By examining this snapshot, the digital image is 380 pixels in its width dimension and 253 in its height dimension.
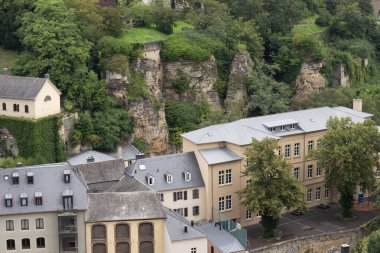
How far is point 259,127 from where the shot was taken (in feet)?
291

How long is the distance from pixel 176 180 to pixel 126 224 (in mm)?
10520

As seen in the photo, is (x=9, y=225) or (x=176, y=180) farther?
(x=176, y=180)

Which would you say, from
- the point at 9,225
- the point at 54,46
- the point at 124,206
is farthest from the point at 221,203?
the point at 54,46

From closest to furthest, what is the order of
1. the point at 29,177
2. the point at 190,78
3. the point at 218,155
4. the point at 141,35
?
the point at 29,177 → the point at 218,155 → the point at 190,78 → the point at 141,35

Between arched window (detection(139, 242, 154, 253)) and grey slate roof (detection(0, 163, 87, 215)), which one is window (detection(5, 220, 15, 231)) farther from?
arched window (detection(139, 242, 154, 253))

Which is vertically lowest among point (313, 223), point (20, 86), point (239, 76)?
point (313, 223)

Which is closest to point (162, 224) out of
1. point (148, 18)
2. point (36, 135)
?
point (36, 135)

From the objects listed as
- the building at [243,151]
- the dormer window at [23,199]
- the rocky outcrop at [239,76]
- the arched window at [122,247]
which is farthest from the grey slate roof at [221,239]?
the rocky outcrop at [239,76]

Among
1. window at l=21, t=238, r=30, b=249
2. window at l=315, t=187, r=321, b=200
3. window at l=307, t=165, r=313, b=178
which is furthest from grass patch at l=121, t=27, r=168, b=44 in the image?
window at l=21, t=238, r=30, b=249

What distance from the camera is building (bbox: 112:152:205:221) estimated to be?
3231 inches

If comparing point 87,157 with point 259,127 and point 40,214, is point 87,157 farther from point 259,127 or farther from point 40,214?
point 259,127

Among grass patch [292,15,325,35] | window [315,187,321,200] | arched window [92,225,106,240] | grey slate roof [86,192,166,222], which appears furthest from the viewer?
grass patch [292,15,325,35]

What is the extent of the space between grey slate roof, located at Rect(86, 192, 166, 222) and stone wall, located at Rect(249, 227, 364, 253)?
427 inches

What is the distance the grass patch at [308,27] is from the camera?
122m
